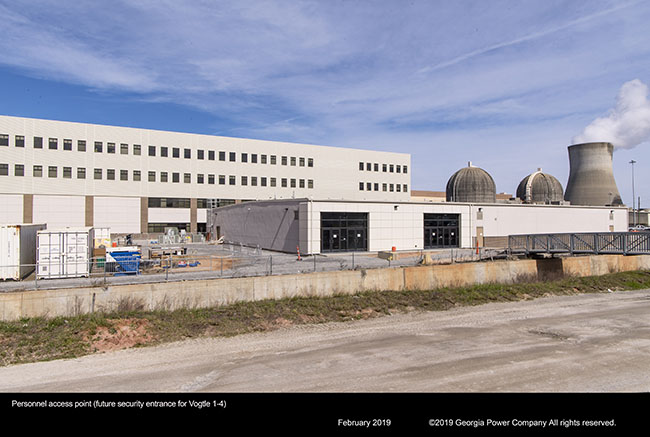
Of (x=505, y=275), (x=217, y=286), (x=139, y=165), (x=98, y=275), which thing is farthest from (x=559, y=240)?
(x=139, y=165)

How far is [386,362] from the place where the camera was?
12172 mm

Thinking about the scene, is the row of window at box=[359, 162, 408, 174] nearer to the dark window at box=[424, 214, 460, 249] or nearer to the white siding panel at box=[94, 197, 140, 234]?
the dark window at box=[424, 214, 460, 249]

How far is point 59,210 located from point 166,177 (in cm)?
1393

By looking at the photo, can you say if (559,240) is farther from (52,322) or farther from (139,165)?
(139,165)

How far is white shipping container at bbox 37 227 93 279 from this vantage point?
2206cm

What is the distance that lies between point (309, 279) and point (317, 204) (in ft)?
53.1

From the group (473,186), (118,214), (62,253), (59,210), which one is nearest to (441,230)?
(473,186)

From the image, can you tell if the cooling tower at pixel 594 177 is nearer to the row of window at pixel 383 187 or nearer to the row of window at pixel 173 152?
the row of window at pixel 383 187

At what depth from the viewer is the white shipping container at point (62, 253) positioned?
72.4ft

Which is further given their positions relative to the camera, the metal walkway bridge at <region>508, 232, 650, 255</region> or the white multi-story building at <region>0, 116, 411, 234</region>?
the white multi-story building at <region>0, 116, 411, 234</region>

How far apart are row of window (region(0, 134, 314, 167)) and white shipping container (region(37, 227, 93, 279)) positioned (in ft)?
125

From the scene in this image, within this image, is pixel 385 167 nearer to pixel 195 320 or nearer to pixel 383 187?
pixel 383 187

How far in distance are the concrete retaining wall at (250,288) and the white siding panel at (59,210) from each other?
1703 inches

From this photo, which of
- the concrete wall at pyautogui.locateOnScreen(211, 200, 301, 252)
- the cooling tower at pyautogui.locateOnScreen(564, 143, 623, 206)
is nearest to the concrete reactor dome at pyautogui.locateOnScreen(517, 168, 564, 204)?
the cooling tower at pyautogui.locateOnScreen(564, 143, 623, 206)
